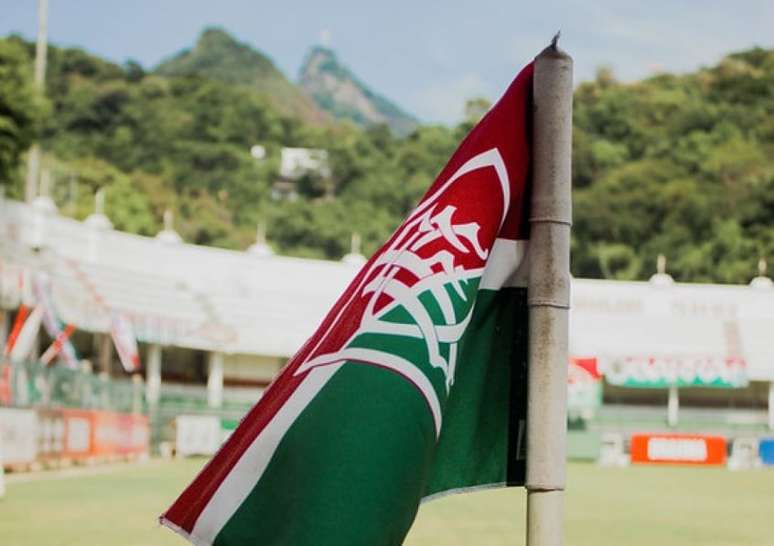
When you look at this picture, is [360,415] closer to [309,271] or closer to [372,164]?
[309,271]

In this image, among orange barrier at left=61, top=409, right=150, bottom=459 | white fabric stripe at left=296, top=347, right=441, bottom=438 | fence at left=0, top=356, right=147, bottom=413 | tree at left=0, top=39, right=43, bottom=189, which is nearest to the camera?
white fabric stripe at left=296, top=347, right=441, bottom=438

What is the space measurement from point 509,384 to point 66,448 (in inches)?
1022

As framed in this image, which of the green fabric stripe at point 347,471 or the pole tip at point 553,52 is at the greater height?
the pole tip at point 553,52

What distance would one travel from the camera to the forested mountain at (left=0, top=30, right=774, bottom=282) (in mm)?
85375

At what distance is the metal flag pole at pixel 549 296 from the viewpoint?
304 cm

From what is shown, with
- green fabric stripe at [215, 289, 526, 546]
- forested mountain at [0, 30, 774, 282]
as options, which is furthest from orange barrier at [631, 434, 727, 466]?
green fabric stripe at [215, 289, 526, 546]

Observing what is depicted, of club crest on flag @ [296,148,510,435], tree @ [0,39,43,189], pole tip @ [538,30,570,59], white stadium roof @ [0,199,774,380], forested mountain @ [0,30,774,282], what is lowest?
club crest on flag @ [296,148,510,435]

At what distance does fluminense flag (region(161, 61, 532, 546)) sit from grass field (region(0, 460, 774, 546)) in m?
8.50

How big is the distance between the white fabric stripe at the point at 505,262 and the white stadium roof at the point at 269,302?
151 feet

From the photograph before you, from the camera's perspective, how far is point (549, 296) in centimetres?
309

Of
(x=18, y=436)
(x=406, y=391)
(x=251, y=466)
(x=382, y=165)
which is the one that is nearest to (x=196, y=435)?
(x=18, y=436)

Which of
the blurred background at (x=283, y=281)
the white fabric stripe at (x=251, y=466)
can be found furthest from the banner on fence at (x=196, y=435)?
the white fabric stripe at (x=251, y=466)

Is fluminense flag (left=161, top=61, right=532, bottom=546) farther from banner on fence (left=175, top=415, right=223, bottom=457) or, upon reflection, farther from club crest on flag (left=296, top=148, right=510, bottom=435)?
banner on fence (left=175, top=415, right=223, bottom=457)

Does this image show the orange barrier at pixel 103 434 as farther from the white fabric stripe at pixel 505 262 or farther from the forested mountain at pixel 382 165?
the forested mountain at pixel 382 165
